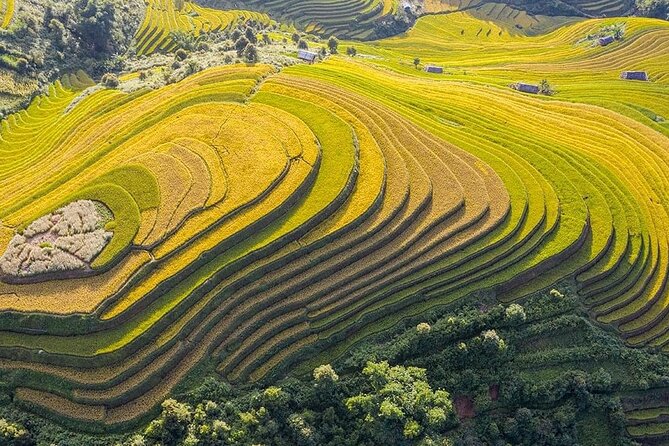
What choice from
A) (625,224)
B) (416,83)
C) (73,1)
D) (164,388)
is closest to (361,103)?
(416,83)

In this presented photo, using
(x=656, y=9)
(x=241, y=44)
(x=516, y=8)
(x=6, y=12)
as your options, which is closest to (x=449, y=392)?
(x=241, y=44)

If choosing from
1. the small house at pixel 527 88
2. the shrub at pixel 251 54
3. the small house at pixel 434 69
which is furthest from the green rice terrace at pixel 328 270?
the small house at pixel 434 69

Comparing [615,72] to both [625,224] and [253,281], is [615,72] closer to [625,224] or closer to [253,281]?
[625,224]

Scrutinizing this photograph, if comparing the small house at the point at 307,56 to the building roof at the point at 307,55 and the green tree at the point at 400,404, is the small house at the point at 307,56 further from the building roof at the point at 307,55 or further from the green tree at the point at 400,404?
the green tree at the point at 400,404

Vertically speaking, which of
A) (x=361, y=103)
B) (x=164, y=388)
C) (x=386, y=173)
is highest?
(x=361, y=103)

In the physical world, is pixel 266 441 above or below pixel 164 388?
below

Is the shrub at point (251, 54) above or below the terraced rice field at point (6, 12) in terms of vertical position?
below

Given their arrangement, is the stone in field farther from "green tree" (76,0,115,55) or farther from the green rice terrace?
"green tree" (76,0,115,55)
